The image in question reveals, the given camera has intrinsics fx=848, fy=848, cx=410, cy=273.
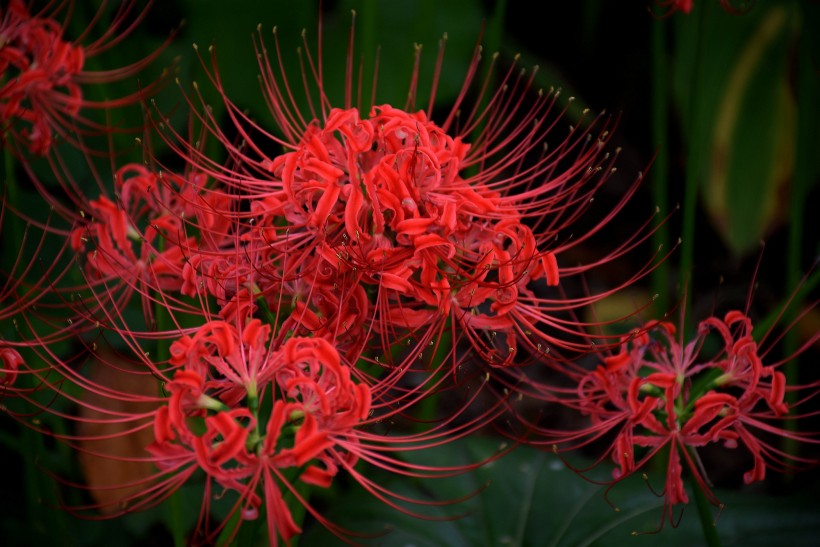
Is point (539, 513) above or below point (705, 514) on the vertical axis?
below

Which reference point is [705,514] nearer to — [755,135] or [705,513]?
[705,513]

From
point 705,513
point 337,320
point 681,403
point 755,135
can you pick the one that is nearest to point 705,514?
point 705,513

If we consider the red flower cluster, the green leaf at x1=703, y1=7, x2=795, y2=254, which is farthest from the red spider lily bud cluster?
the green leaf at x1=703, y1=7, x2=795, y2=254

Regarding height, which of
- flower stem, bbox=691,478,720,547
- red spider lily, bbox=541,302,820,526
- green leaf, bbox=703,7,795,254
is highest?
green leaf, bbox=703,7,795,254

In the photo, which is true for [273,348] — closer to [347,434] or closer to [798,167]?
[347,434]

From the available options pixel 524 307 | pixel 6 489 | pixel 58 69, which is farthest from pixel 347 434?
pixel 6 489

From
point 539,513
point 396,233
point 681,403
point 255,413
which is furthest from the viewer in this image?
point 539,513

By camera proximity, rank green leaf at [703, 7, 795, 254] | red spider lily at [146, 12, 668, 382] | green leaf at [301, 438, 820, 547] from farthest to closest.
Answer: green leaf at [703, 7, 795, 254] → green leaf at [301, 438, 820, 547] → red spider lily at [146, 12, 668, 382]

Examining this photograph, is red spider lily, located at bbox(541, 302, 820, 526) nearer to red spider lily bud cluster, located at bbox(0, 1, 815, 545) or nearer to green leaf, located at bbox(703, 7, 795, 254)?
red spider lily bud cluster, located at bbox(0, 1, 815, 545)

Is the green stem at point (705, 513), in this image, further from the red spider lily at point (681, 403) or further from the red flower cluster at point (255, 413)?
the red flower cluster at point (255, 413)

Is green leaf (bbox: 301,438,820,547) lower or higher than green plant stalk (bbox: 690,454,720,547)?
lower

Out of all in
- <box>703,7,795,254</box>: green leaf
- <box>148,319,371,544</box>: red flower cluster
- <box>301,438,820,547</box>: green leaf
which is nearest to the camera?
<box>148,319,371,544</box>: red flower cluster
